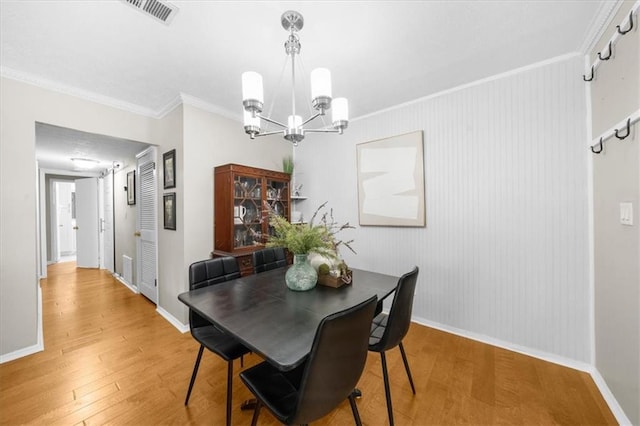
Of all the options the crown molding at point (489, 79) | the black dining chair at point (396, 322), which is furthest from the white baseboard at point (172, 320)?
the crown molding at point (489, 79)

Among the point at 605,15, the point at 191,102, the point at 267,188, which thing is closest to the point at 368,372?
the point at 267,188

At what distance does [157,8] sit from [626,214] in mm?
3042

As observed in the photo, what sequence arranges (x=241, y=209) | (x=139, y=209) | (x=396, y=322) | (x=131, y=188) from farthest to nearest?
(x=131, y=188)
(x=139, y=209)
(x=241, y=209)
(x=396, y=322)

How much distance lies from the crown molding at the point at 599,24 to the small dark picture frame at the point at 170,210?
3.82 m

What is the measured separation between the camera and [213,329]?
5.85 ft

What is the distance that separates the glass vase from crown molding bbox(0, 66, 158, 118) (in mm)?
2802

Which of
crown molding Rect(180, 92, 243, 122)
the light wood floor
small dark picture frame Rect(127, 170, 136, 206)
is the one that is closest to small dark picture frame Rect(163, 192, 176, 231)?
crown molding Rect(180, 92, 243, 122)

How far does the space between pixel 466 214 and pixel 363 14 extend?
1.98 m

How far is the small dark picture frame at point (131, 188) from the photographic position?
3.98 meters

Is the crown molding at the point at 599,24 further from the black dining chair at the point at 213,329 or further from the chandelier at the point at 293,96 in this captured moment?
the black dining chair at the point at 213,329

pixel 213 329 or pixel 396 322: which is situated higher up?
pixel 396 322

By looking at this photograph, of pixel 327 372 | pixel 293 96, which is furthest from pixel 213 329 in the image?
pixel 293 96

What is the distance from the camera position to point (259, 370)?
4.28 feet

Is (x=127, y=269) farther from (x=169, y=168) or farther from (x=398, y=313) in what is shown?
(x=398, y=313)
